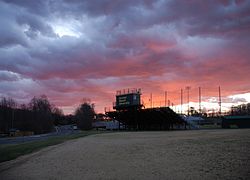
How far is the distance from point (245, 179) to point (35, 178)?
10198 mm

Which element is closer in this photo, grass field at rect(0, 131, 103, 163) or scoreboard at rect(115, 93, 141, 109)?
grass field at rect(0, 131, 103, 163)

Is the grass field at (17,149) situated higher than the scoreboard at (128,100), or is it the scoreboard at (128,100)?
the scoreboard at (128,100)

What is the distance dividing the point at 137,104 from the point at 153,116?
5245 mm

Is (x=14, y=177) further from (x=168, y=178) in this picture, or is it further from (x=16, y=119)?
(x=16, y=119)

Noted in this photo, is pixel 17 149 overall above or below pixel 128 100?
below

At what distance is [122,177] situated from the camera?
51.1 feet

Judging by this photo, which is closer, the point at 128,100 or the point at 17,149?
the point at 17,149

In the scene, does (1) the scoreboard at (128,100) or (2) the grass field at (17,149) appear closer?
(2) the grass field at (17,149)

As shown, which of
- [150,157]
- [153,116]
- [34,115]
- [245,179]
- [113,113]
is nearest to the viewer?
[245,179]

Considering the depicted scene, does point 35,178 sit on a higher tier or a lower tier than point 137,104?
lower

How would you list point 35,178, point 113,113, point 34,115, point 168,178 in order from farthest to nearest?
point 34,115 < point 113,113 < point 35,178 < point 168,178

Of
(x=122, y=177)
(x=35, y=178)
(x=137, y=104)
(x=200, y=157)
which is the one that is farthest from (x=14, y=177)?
(x=137, y=104)

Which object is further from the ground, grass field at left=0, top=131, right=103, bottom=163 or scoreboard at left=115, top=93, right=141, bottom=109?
scoreboard at left=115, top=93, right=141, bottom=109

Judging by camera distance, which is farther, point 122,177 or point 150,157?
point 150,157
